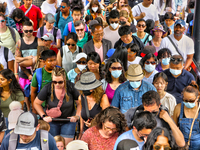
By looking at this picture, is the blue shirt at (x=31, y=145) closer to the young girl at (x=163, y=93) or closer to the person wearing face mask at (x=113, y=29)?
the young girl at (x=163, y=93)

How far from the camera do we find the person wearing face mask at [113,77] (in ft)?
18.2

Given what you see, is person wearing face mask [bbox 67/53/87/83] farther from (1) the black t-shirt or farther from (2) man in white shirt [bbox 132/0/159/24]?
(2) man in white shirt [bbox 132/0/159/24]

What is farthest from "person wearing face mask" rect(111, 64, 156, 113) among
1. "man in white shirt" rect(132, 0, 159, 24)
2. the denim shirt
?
"man in white shirt" rect(132, 0, 159, 24)

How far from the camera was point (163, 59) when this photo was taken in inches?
266

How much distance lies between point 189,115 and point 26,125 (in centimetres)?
244

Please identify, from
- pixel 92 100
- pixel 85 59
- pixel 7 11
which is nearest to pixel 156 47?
pixel 85 59

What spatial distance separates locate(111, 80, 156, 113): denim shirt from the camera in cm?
519

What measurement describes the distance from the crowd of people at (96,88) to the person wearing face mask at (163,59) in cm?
2

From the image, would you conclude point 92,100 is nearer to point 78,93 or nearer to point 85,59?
point 78,93

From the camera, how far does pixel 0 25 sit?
712cm

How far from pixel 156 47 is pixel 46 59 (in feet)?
9.11

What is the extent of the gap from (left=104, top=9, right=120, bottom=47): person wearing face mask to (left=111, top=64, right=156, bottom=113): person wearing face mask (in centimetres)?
231

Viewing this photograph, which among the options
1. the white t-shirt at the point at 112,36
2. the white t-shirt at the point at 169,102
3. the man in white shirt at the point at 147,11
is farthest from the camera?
the man in white shirt at the point at 147,11

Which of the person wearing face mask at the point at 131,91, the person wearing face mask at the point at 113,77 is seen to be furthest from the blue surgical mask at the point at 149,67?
the person wearing face mask at the point at 131,91
